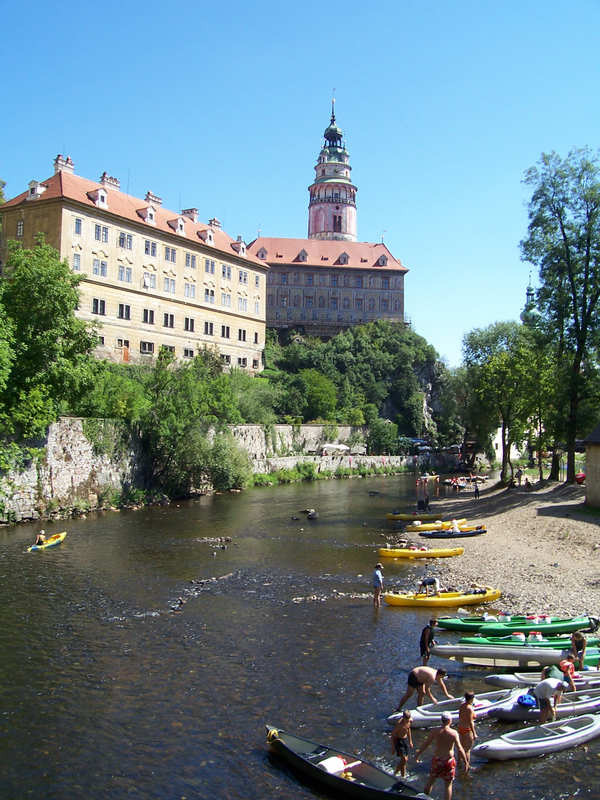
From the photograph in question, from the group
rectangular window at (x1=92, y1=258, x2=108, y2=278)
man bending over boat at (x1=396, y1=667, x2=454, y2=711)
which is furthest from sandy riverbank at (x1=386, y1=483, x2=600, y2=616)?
rectangular window at (x1=92, y1=258, x2=108, y2=278)

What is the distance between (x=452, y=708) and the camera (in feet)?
46.5

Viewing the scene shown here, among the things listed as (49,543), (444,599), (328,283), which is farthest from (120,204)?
(444,599)

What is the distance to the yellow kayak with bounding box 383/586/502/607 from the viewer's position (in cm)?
2166

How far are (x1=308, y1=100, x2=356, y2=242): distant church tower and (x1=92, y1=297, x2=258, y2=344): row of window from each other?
46982 millimetres

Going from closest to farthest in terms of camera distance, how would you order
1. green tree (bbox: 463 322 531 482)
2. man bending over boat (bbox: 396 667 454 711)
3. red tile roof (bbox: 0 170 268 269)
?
man bending over boat (bbox: 396 667 454 711)
green tree (bbox: 463 322 531 482)
red tile roof (bbox: 0 170 268 269)

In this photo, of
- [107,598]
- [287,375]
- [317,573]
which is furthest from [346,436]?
[107,598]

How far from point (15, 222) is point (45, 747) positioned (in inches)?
2018

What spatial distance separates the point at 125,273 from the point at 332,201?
65468 mm

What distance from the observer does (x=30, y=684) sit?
15.6 meters

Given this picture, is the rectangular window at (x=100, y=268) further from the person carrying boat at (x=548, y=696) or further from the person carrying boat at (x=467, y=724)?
the person carrying boat at (x=467, y=724)

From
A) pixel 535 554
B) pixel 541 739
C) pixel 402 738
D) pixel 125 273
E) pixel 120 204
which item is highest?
pixel 120 204

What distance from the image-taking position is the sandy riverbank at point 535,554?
21.6 meters

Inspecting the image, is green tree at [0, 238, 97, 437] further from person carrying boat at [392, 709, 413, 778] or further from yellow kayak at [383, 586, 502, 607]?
person carrying boat at [392, 709, 413, 778]

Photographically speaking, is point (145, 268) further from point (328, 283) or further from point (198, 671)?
point (198, 671)
